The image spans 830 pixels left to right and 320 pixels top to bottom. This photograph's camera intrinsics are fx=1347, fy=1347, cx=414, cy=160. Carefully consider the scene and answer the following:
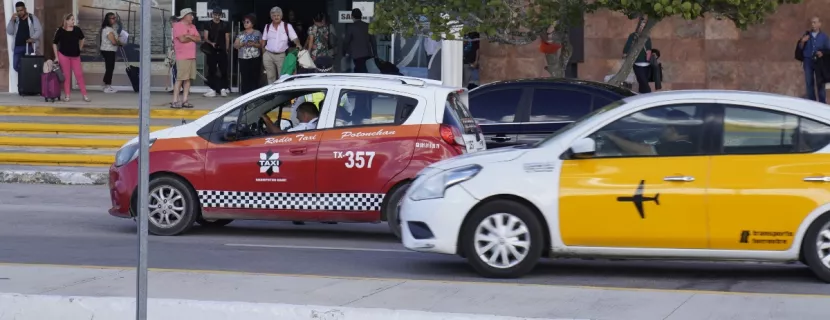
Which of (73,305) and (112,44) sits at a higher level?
(112,44)

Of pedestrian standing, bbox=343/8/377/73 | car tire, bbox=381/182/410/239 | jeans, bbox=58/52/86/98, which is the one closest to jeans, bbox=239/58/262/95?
pedestrian standing, bbox=343/8/377/73

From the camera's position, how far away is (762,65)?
23.3 meters

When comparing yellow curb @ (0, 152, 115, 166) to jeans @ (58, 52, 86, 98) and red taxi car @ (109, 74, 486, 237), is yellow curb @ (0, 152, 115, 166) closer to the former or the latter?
jeans @ (58, 52, 86, 98)

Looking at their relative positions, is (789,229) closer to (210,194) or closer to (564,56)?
(210,194)

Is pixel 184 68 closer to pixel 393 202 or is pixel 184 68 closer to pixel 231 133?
pixel 231 133

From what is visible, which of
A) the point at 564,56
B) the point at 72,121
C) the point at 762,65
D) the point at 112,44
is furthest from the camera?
the point at 112,44

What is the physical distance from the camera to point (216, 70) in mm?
24328

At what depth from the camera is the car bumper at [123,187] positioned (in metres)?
12.3

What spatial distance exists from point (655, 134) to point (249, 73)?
14271 millimetres

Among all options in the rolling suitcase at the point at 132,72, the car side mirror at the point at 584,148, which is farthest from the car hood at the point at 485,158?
the rolling suitcase at the point at 132,72

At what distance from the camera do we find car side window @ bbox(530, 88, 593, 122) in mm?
14758

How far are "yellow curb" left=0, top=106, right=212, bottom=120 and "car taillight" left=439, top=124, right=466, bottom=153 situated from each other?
9.70m

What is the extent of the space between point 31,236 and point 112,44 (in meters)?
12.9

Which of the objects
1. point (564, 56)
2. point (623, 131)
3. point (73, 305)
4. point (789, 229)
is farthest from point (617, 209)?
point (564, 56)
